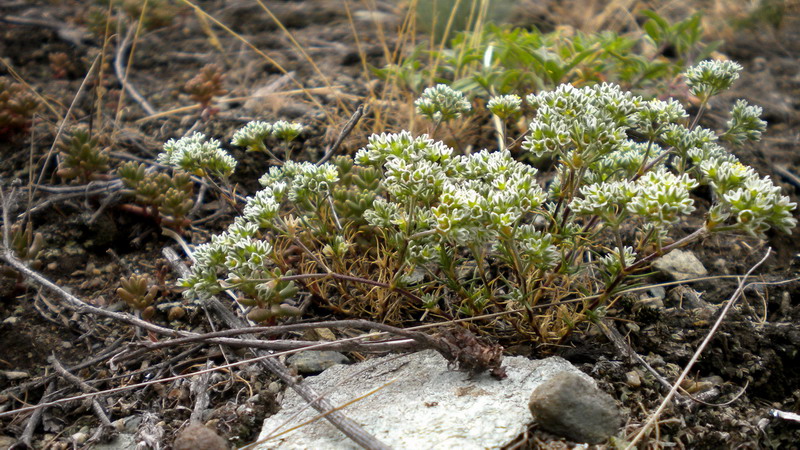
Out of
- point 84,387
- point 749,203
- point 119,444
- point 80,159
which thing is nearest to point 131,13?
point 80,159

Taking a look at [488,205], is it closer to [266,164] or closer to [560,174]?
[560,174]

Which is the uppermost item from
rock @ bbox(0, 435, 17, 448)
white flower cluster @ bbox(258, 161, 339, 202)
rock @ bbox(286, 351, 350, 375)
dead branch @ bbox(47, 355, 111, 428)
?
white flower cluster @ bbox(258, 161, 339, 202)

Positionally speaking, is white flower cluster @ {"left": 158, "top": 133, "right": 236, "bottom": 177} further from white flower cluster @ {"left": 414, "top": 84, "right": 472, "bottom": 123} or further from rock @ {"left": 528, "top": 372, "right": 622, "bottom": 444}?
rock @ {"left": 528, "top": 372, "right": 622, "bottom": 444}

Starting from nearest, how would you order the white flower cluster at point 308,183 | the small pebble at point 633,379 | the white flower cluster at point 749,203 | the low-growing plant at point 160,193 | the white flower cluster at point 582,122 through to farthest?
the white flower cluster at point 749,203 → the white flower cluster at point 582,122 → the small pebble at point 633,379 → the white flower cluster at point 308,183 → the low-growing plant at point 160,193

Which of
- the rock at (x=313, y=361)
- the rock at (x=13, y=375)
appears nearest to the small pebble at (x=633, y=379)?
the rock at (x=313, y=361)

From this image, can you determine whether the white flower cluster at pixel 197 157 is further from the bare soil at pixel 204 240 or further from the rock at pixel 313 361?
the rock at pixel 313 361

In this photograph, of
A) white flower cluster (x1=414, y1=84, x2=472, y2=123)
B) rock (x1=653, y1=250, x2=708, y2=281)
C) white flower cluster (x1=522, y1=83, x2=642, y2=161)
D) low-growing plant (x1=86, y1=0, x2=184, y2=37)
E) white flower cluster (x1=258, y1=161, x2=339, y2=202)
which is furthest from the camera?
low-growing plant (x1=86, y1=0, x2=184, y2=37)

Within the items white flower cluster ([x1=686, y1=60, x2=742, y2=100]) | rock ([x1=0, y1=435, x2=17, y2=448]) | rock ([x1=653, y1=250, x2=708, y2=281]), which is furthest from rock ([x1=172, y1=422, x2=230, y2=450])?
white flower cluster ([x1=686, y1=60, x2=742, y2=100])
